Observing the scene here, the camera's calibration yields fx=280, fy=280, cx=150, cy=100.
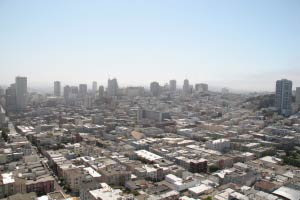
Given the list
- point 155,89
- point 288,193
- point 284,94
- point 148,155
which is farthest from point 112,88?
point 288,193

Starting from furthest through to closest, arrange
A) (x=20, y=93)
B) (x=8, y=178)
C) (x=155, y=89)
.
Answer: (x=155, y=89) → (x=20, y=93) → (x=8, y=178)

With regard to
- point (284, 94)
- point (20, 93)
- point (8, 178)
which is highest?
point (284, 94)

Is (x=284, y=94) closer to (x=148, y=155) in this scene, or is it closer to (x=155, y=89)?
(x=148, y=155)

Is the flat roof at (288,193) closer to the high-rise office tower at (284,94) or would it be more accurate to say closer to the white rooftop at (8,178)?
the white rooftop at (8,178)

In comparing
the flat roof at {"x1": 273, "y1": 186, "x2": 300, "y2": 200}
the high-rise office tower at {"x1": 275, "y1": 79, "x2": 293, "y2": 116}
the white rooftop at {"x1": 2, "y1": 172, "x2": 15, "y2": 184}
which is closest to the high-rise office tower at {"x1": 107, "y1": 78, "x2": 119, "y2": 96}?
the high-rise office tower at {"x1": 275, "y1": 79, "x2": 293, "y2": 116}

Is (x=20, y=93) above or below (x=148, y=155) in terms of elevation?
above

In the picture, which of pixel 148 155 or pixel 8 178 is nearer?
pixel 8 178

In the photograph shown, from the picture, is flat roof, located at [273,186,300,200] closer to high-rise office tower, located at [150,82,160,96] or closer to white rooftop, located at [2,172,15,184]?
white rooftop, located at [2,172,15,184]

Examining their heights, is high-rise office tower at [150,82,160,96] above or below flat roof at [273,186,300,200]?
above

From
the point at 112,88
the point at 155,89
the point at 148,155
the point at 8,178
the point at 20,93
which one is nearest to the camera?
the point at 8,178

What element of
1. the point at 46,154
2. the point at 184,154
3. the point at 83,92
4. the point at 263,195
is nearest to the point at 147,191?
the point at 263,195

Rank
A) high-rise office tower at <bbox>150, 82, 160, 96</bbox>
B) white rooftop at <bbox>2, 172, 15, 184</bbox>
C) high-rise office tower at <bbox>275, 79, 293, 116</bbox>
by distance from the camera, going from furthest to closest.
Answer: high-rise office tower at <bbox>150, 82, 160, 96</bbox> < high-rise office tower at <bbox>275, 79, 293, 116</bbox> < white rooftop at <bbox>2, 172, 15, 184</bbox>

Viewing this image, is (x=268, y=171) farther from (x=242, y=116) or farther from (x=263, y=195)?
(x=242, y=116)
